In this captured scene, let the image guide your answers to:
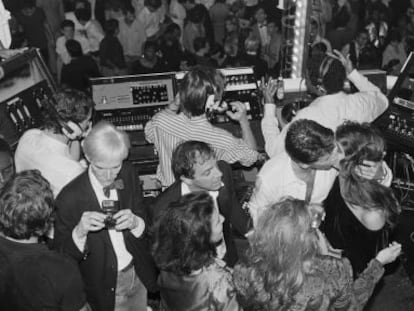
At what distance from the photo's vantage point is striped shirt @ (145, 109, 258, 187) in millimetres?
3402

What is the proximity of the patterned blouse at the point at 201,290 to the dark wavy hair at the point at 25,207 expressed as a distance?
560mm

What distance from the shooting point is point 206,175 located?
9.43ft

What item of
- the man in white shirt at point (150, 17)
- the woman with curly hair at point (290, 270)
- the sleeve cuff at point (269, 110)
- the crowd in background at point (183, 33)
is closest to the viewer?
the woman with curly hair at point (290, 270)

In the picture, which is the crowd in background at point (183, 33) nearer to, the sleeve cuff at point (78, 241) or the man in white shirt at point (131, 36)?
the man in white shirt at point (131, 36)

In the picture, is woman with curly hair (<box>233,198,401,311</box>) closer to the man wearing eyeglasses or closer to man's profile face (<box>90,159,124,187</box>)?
man's profile face (<box>90,159,124,187</box>)

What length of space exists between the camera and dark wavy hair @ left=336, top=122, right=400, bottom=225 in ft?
3.67

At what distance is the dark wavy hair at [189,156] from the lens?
286 cm

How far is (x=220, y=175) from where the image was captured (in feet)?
9.52

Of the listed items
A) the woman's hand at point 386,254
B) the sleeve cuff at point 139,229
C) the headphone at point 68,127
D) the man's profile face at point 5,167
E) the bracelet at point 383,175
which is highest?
the headphone at point 68,127

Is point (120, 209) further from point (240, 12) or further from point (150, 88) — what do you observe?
point (240, 12)

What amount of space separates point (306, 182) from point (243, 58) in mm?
4053

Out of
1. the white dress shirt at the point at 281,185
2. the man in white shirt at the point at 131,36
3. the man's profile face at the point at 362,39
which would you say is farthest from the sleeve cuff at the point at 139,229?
the man's profile face at the point at 362,39

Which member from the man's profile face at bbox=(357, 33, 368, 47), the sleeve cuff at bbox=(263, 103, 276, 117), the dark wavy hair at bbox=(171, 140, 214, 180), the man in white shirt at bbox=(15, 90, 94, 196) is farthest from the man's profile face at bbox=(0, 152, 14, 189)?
the man's profile face at bbox=(357, 33, 368, 47)

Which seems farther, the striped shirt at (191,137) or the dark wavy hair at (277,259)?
the striped shirt at (191,137)
